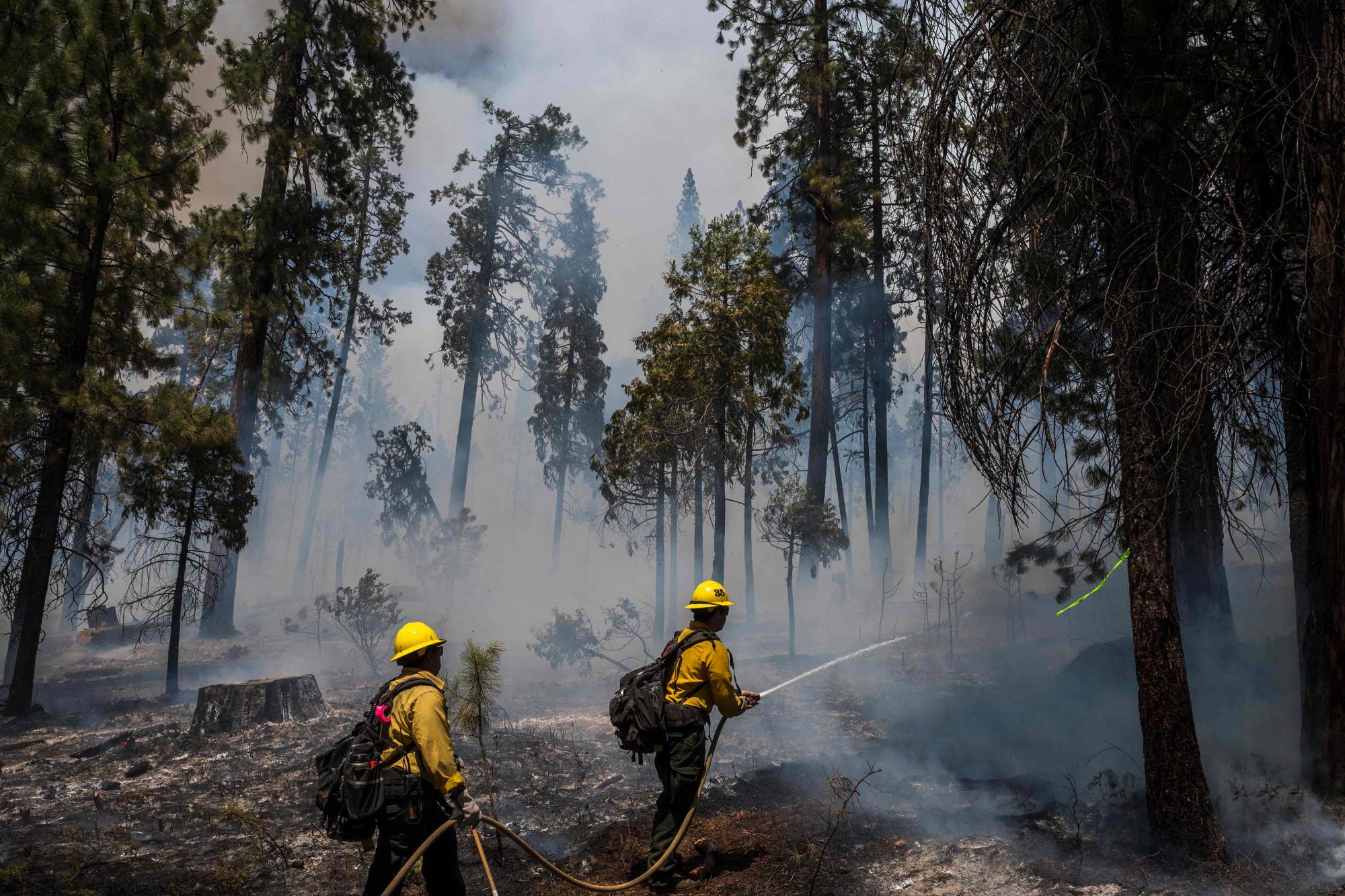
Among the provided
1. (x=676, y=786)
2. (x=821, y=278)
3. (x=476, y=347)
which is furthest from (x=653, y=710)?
(x=476, y=347)

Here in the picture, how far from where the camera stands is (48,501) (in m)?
11.4

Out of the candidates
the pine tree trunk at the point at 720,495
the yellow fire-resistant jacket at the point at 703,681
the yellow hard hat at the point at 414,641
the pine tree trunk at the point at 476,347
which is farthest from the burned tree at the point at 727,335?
the pine tree trunk at the point at 476,347

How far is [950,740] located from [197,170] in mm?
13706

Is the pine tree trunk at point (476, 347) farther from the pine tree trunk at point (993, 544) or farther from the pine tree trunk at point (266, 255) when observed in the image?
the pine tree trunk at point (993, 544)

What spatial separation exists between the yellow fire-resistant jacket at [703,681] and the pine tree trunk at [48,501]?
34.8ft

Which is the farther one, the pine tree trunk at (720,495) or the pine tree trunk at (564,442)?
the pine tree trunk at (564,442)

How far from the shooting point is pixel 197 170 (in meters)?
11.8

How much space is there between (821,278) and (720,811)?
13.9 m

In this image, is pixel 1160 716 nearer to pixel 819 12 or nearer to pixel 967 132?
pixel 967 132

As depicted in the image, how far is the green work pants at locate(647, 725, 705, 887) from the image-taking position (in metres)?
5.64

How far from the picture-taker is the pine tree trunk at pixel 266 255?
16.0m

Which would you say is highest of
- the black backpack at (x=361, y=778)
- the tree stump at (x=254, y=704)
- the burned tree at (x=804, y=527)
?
the burned tree at (x=804, y=527)

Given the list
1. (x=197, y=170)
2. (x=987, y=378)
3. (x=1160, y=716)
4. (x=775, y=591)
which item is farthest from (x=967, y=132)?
(x=775, y=591)

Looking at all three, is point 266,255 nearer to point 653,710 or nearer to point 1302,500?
point 653,710
